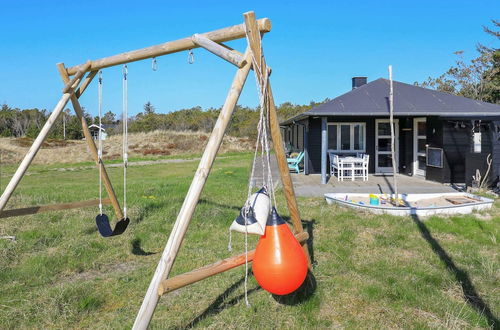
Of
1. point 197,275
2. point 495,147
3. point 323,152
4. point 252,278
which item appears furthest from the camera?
point 323,152

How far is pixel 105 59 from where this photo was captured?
438 centimetres

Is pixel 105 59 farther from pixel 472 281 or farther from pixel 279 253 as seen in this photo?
pixel 472 281

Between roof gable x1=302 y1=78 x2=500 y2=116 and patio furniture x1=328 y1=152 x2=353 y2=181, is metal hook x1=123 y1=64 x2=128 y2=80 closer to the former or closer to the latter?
roof gable x1=302 y1=78 x2=500 y2=116

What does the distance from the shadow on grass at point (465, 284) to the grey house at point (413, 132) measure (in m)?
6.33

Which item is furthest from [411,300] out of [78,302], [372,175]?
[372,175]

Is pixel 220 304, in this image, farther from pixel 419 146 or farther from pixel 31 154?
pixel 419 146

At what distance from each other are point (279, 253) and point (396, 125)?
467 inches

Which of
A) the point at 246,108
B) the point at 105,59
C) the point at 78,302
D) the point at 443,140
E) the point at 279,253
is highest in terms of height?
the point at 246,108

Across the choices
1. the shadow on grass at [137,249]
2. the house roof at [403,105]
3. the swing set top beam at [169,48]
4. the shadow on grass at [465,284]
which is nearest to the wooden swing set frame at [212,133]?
the swing set top beam at [169,48]

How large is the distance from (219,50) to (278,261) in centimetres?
166

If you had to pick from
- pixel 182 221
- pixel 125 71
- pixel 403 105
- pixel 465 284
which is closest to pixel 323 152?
pixel 403 105

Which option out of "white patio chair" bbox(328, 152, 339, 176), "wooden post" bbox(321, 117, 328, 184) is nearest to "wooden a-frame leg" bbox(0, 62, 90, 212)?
"wooden post" bbox(321, 117, 328, 184)

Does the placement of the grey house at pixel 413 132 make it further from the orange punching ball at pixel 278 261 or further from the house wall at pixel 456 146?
the orange punching ball at pixel 278 261

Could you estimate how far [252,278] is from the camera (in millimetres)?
3990
